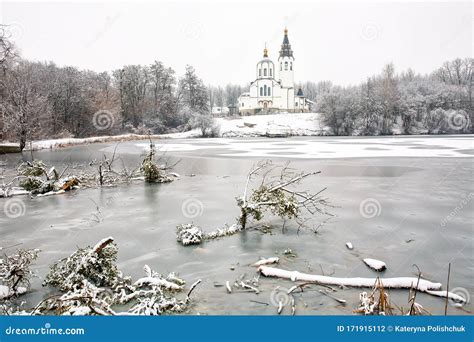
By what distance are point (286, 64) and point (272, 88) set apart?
30.4ft

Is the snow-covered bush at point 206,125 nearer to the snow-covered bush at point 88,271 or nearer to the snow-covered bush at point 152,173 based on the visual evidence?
the snow-covered bush at point 152,173

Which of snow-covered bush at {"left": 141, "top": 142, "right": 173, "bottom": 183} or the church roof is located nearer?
snow-covered bush at {"left": 141, "top": 142, "right": 173, "bottom": 183}

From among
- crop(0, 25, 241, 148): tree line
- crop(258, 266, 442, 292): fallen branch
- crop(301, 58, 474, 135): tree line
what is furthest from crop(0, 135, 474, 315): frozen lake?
crop(301, 58, 474, 135): tree line

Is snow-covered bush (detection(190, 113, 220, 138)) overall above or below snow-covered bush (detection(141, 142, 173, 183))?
above

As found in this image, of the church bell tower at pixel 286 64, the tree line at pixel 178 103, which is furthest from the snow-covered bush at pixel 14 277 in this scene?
the church bell tower at pixel 286 64

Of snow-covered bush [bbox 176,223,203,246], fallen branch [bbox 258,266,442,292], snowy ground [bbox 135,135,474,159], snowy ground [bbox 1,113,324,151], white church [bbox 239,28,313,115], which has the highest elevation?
white church [bbox 239,28,313,115]

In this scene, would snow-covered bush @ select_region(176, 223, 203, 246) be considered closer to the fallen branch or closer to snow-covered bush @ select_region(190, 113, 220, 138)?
the fallen branch

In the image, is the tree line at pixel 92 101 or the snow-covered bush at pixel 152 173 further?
the tree line at pixel 92 101

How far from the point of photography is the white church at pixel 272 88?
332 ft

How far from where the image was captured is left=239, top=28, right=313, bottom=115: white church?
101062 mm

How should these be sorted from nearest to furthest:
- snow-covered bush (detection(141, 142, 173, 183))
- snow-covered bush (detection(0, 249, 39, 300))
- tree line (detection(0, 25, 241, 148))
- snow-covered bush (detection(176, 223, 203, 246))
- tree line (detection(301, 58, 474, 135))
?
snow-covered bush (detection(0, 249, 39, 300)) → snow-covered bush (detection(176, 223, 203, 246)) → snow-covered bush (detection(141, 142, 173, 183)) → tree line (detection(0, 25, 241, 148)) → tree line (detection(301, 58, 474, 135))

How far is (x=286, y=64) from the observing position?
105 metres

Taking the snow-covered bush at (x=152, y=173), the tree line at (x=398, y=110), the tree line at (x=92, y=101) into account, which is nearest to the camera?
the snow-covered bush at (x=152, y=173)

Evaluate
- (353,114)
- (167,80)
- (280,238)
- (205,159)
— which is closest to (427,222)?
(280,238)
